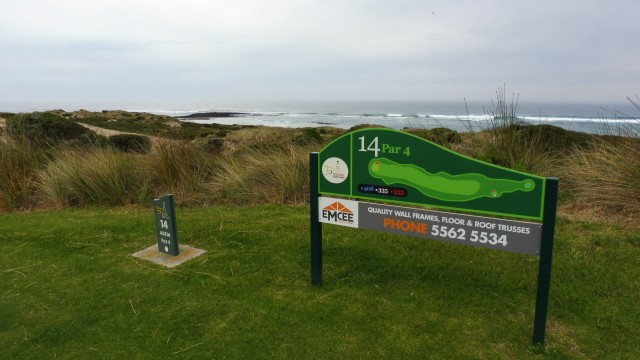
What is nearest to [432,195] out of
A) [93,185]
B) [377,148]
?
[377,148]

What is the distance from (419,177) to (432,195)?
0.15 metres

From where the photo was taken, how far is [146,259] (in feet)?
13.5

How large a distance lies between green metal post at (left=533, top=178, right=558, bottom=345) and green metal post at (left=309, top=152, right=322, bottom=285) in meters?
1.57

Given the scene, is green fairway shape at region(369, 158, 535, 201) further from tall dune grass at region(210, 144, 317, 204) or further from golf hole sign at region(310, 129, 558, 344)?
tall dune grass at region(210, 144, 317, 204)

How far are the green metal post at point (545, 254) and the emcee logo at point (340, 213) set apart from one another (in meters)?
1.24

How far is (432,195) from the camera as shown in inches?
109

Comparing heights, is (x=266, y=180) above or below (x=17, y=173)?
below

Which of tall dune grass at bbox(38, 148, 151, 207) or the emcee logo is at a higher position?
the emcee logo

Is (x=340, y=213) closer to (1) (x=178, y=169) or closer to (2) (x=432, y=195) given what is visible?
(2) (x=432, y=195)

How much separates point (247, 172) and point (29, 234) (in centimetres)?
311

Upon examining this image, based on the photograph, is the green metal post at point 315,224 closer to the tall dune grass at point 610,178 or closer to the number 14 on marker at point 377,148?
the number 14 on marker at point 377,148

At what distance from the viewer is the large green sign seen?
2.45 metres

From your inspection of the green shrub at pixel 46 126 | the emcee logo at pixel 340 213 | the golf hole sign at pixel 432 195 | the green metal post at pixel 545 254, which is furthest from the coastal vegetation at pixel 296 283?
the green shrub at pixel 46 126

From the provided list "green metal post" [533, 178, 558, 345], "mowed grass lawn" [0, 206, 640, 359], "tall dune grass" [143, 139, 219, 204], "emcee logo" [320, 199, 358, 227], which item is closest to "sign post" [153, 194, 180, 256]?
"mowed grass lawn" [0, 206, 640, 359]
